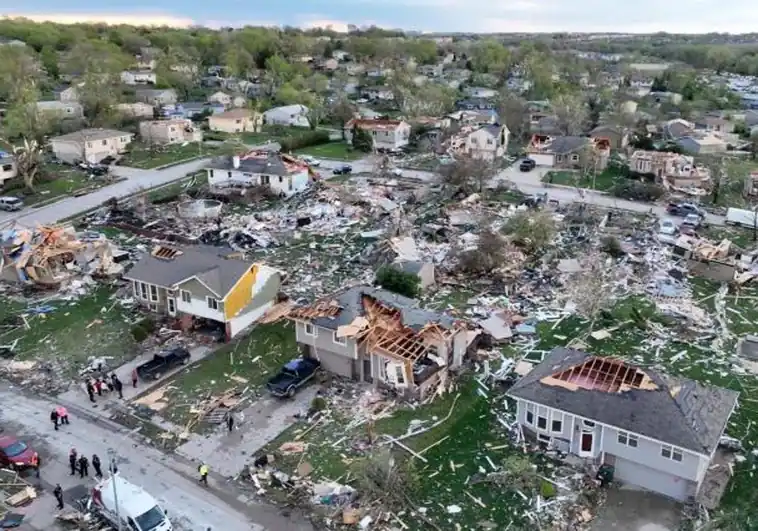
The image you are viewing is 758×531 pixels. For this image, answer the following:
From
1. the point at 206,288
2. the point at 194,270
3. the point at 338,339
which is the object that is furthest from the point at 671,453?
the point at 194,270

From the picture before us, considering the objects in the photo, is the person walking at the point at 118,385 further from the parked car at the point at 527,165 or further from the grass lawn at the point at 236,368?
the parked car at the point at 527,165

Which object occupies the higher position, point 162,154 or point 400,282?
point 400,282

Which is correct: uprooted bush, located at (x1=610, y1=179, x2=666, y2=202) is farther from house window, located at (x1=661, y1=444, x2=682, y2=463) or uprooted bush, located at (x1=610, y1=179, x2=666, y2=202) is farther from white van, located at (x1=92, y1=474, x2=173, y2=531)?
white van, located at (x1=92, y1=474, x2=173, y2=531)

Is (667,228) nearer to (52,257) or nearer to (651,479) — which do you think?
(651,479)

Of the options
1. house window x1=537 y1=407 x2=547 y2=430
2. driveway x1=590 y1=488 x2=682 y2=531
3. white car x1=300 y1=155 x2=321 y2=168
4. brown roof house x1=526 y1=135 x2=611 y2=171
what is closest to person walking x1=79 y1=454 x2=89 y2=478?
house window x1=537 y1=407 x2=547 y2=430

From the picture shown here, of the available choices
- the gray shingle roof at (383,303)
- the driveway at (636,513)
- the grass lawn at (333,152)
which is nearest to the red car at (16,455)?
the gray shingle roof at (383,303)
